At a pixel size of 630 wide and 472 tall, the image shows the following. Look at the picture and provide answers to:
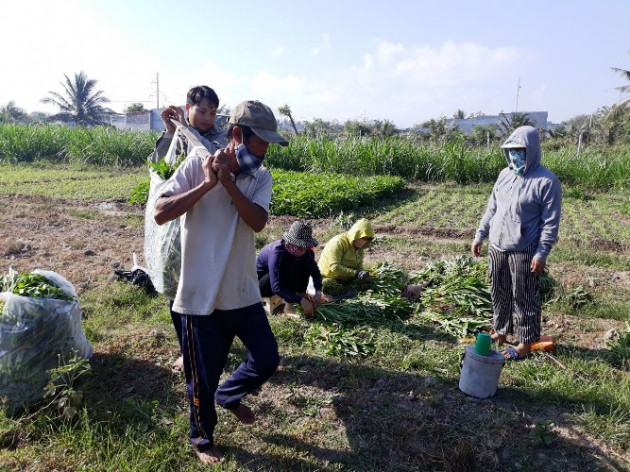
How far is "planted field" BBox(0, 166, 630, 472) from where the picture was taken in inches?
107

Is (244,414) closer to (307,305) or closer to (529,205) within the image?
(307,305)

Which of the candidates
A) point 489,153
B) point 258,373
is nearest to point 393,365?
point 258,373

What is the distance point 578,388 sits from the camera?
11.2 feet

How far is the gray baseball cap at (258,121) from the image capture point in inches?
92.3

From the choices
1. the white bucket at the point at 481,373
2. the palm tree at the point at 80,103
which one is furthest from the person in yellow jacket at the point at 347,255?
the palm tree at the point at 80,103

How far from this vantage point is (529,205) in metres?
3.73

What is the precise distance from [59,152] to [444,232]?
57.1 ft

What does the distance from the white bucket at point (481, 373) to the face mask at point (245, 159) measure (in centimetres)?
203

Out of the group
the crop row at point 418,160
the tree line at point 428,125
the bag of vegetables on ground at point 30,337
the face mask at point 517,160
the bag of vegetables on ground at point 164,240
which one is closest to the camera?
the bag of vegetables on ground at point 164,240

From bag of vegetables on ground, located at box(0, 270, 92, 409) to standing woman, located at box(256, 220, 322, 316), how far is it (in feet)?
5.59

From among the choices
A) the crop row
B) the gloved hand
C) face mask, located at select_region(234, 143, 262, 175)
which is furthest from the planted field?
the crop row

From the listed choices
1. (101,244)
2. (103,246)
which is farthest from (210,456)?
(101,244)

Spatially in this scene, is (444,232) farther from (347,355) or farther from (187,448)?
(187,448)

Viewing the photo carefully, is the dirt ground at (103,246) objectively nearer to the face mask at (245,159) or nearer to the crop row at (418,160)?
the face mask at (245,159)
